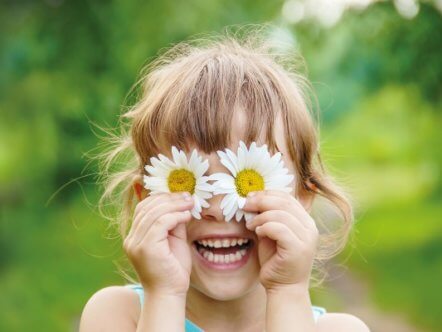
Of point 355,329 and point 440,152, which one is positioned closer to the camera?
point 355,329

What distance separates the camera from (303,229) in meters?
2.25

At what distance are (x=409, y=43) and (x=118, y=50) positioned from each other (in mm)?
2179

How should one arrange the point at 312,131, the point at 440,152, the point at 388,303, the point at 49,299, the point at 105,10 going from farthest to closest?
the point at 440,152 < the point at 388,303 < the point at 49,299 < the point at 105,10 < the point at 312,131

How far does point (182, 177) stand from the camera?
2.24 meters

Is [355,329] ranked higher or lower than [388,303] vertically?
lower

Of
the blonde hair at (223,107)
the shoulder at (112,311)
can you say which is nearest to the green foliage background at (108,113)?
the blonde hair at (223,107)

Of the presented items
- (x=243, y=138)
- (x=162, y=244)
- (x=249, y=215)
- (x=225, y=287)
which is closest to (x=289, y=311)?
(x=225, y=287)

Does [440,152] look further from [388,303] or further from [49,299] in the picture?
[49,299]

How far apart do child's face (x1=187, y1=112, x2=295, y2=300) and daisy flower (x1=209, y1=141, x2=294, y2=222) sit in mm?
35

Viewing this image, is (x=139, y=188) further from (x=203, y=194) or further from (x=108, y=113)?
(x=108, y=113)

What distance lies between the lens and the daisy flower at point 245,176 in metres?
2.18

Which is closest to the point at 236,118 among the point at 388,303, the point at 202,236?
the point at 202,236

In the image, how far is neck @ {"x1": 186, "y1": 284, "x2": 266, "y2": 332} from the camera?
261 cm

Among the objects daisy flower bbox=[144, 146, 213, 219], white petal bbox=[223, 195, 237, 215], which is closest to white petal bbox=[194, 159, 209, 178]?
daisy flower bbox=[144, 146, 213, 219]
